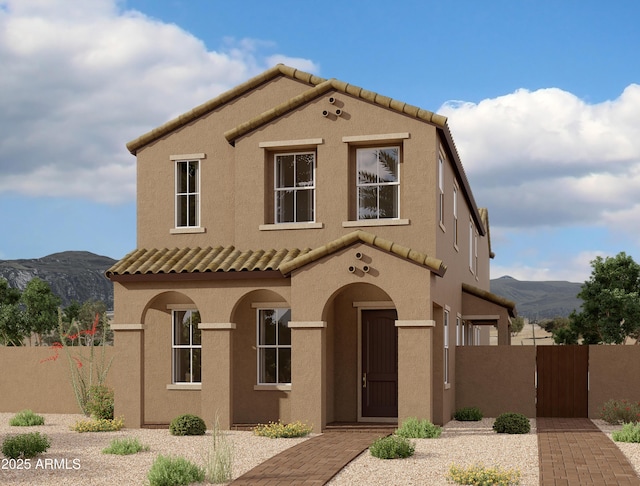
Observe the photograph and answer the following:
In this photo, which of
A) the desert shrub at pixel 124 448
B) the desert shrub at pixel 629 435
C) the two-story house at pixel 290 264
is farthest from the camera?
the two-story house at pixel 290 264

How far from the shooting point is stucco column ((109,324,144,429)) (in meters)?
20.4

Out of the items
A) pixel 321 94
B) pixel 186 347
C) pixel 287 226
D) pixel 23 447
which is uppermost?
pixel 321 94

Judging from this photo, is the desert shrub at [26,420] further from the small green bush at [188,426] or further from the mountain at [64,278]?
the mountain at [64,278]

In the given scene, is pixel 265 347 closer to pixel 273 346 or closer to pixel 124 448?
pixel 273 346

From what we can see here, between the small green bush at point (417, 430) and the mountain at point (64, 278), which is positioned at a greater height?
the mountain at point (64, 278)

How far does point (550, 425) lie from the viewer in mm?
20375

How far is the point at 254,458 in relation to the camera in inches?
581

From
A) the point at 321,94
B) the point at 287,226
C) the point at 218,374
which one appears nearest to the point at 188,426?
the point at 218,374

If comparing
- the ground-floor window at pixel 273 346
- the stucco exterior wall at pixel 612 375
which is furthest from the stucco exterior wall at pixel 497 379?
the ground-floor window at pixel 273 346

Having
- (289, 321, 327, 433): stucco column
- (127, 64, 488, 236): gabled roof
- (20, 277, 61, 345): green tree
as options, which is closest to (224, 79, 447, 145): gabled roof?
(127, 64, 488, 236): gabled roof

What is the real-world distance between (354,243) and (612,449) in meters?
6.68

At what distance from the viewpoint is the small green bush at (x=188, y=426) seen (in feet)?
60.6

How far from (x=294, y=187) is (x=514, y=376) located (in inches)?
303

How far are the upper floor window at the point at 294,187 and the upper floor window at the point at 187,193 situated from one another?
7.60 ft
